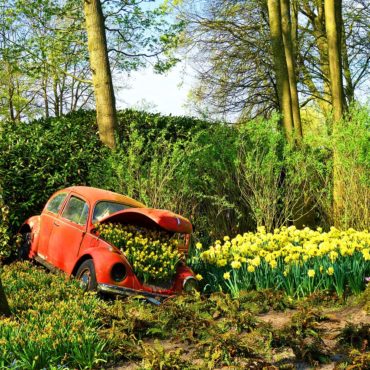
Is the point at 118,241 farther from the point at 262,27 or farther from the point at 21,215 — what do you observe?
the point at 262,27

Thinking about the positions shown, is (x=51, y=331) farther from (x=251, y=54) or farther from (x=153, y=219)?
(x=251, y=54)

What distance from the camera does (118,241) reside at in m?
6.64

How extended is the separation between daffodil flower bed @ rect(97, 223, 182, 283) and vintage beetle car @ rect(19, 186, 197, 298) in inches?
3.7

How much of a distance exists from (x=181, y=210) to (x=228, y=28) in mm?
11479

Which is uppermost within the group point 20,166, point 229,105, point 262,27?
point 262,27

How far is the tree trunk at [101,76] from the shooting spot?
11023 millimetres

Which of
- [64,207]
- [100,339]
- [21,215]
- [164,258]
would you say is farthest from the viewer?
[21,215]

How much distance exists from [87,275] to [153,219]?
98 cm

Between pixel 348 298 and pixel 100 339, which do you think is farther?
pixel 348 298

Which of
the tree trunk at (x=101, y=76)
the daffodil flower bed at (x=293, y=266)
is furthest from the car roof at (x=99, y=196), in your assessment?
the tree trunk at (x=101, y=76)

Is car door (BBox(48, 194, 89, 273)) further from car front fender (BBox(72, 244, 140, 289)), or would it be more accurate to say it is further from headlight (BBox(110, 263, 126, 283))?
headlight (BBox(110, 263, 126, 283))

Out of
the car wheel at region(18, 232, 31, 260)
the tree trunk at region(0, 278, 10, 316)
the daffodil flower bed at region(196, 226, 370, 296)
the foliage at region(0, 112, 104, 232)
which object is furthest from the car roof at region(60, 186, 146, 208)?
the tree trunk at region(0, 278, 10, 316)

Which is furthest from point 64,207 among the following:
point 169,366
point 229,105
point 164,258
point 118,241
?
point 229,105

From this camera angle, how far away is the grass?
158 inches
